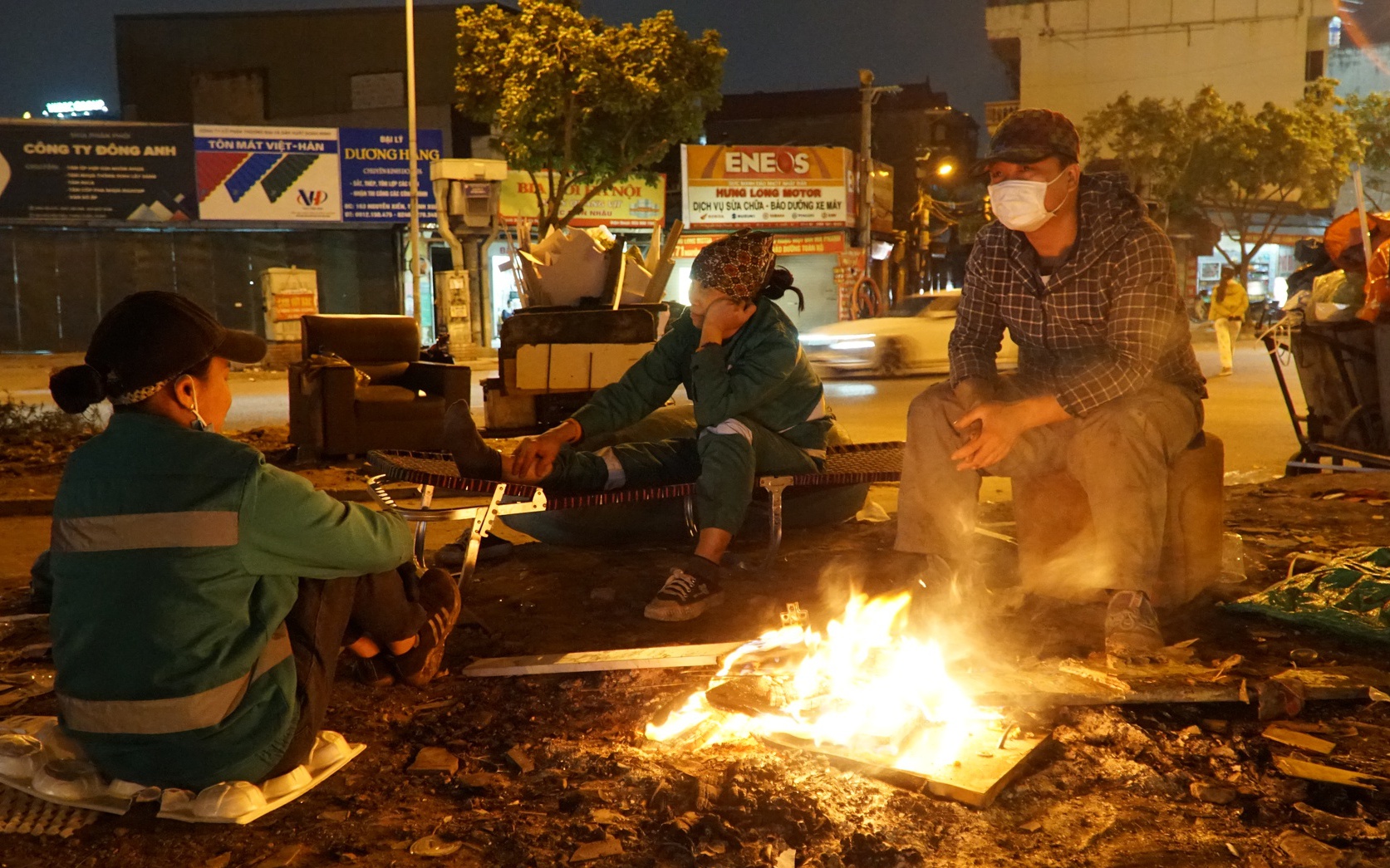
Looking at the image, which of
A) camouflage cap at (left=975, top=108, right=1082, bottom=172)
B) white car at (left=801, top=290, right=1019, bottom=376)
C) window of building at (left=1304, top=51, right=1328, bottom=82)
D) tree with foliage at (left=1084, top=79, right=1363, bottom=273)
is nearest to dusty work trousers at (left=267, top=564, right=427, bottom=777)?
camouflage cap at (left=975, top=108, right=1082, bottom=172)

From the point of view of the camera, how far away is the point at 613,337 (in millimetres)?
10805

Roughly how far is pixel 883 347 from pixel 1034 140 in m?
14.4

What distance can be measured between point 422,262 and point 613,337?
20058mm

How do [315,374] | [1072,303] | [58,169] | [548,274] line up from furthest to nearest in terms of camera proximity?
[58,169] < [548,274] < [315,374] < [1072,303]

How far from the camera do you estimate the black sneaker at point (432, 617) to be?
3396 mm

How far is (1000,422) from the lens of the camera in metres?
3.94

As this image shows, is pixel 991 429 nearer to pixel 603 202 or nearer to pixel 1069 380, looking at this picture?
pixel 1069 380

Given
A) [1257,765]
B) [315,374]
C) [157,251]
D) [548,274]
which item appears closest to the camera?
[1257,765]

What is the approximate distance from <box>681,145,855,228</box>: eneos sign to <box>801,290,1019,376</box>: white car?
11.6 meters

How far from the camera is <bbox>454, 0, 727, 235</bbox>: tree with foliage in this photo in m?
25.8

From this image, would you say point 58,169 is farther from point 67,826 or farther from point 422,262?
point 67,826

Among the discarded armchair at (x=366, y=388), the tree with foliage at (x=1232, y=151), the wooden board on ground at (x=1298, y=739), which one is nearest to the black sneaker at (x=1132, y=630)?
the wooden board on ground at (x=1298, y=739)

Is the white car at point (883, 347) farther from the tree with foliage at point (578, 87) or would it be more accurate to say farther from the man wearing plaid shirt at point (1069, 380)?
the man wearing plaid shirt at point (1069, 380)

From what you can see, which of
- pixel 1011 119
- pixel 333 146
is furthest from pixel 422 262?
pixel 1011 119
